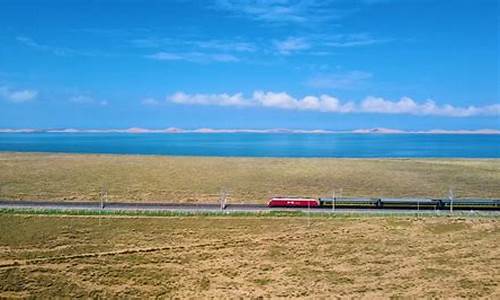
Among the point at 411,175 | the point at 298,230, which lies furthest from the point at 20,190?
the point at 411,175

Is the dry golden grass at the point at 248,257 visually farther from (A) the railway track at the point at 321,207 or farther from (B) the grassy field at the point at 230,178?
(B) the grassy field at the point at 230,178

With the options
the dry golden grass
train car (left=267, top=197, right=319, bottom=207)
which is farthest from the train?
the dry golden grass

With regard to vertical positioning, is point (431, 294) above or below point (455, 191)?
below

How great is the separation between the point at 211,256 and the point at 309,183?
45353 millimetres

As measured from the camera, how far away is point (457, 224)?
191 feet

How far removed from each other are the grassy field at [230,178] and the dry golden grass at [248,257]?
16496 mm

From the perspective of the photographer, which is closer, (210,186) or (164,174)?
(210,186)

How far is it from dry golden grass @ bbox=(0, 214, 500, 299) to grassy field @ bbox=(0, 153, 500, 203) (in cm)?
1650

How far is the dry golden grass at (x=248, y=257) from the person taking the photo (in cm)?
4138

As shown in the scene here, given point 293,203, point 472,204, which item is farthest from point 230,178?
point 472,204

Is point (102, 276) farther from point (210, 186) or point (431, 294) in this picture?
point (210, 186)

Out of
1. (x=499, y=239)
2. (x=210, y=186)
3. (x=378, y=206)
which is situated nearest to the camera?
(x=499, y=239)

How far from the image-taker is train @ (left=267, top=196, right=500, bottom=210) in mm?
65000

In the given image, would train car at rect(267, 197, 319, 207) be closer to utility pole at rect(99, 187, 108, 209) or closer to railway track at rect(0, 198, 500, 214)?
railway track at rect(0, 198, 500, 214)
